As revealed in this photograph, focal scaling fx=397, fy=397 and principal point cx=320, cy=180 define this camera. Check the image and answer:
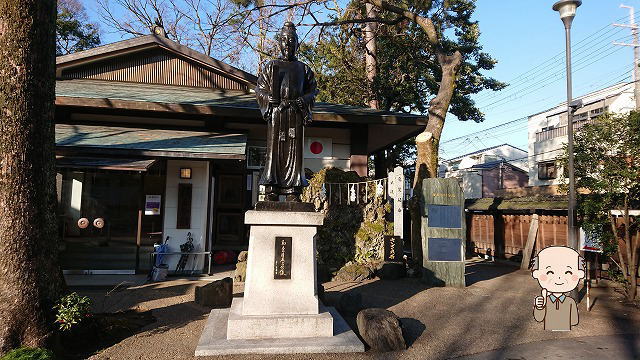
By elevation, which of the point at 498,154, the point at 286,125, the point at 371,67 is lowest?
the point at 286,125

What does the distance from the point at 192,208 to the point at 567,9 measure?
952 cm

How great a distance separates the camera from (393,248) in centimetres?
1071

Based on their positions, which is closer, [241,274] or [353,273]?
[241,274]

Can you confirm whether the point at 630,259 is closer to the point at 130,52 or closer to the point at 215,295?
the point at 215,295

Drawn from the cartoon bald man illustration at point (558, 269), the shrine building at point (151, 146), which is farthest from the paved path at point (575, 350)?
the shrine building at point (151, 146)

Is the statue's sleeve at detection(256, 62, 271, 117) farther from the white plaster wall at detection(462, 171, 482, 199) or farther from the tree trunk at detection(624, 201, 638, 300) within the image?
the white plaster wall at detection(462, 171, 482, 199)

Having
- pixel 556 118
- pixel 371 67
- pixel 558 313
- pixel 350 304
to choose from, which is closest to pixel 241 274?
pixel 350 304

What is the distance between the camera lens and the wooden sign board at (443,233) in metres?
9.33

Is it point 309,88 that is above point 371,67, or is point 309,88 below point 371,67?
below

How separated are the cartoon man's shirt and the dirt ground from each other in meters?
0.14

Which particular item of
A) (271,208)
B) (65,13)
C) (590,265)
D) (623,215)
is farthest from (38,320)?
(65,13)

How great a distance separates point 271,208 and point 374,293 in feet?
13.4

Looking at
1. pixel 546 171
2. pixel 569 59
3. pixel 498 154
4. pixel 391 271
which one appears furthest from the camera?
pixel 498 154

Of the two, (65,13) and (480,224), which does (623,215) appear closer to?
(480,224)
